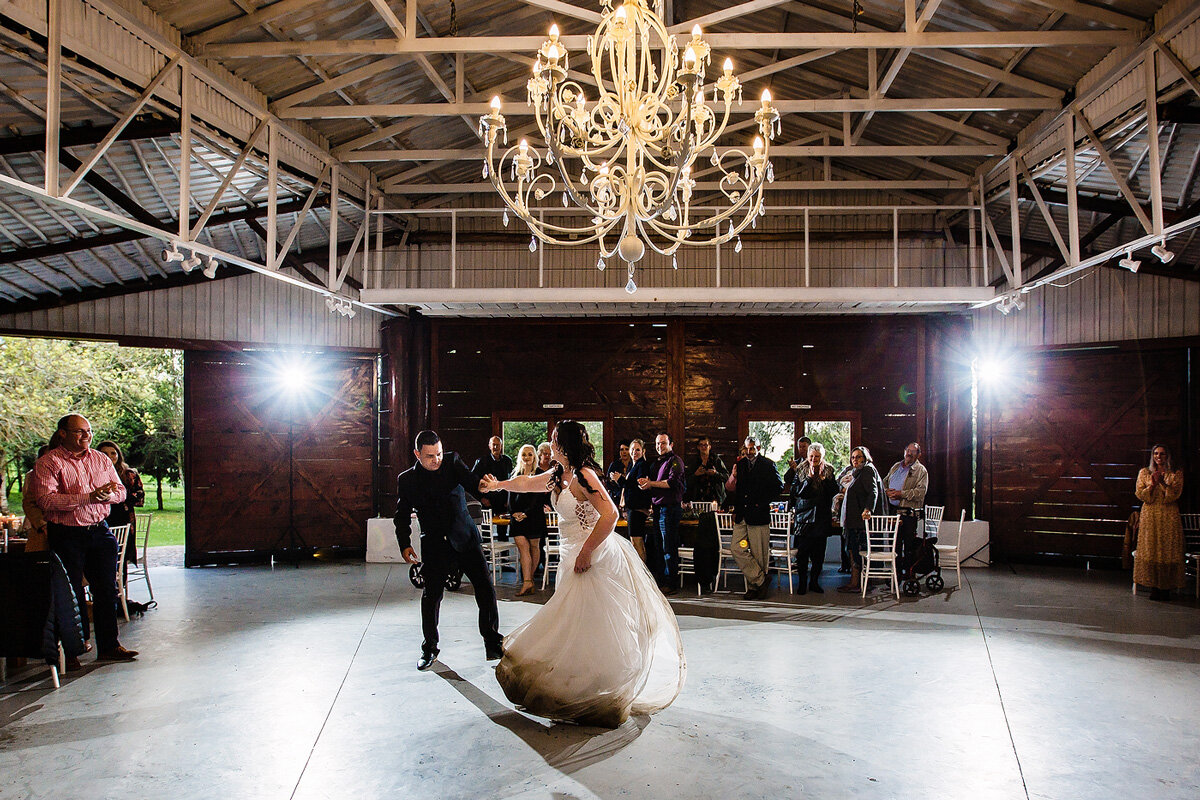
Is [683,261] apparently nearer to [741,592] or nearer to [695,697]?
[741,592]

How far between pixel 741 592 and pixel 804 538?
915mm

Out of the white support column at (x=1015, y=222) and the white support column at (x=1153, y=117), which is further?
the white support column at (x=1015, y=222)

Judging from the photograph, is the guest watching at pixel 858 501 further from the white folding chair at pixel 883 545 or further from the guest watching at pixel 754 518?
the guest watching at pixel 754 518

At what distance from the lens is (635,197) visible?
4.89 metres

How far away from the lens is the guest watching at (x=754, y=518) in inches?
318

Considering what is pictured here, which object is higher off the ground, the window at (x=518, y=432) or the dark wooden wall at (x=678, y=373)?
the dark wooden wall at (x=678, y=373)

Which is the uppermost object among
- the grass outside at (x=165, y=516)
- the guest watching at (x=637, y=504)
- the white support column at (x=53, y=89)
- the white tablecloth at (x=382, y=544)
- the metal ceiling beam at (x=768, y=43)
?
the metal ceiling beam at (x=768, y=43)

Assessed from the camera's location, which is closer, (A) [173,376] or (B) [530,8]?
(B) [530,8]

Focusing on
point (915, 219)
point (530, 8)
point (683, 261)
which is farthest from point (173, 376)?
point (915, 219)

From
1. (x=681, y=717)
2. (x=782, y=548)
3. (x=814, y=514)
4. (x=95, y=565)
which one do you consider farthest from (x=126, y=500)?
(x=814, y=514)

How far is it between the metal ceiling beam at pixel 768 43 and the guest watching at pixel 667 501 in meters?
4.11

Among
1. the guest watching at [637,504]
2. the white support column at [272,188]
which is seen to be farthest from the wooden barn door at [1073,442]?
the white support column at [272,188]

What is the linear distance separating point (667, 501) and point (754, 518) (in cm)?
102

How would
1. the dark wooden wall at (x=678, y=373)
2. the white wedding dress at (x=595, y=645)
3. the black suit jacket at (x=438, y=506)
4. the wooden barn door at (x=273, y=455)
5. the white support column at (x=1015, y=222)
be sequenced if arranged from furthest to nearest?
the dark wooden wall at (x=678, y=373), the wooden barn door at (x=273, y=455), the white support column at (x=1015, y=222), the black suit jacket at (x=438, y=506), the white wedding dress at (x=595, y=645)
